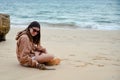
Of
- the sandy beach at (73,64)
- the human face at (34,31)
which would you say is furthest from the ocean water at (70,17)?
the human face at (34,31)

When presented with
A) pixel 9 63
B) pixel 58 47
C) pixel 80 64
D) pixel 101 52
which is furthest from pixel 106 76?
pixel 58 47

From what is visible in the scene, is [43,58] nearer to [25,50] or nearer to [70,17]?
[25,50]

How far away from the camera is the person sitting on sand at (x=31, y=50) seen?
224 inches

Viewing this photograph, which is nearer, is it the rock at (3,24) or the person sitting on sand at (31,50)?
the person sitting on sand at (31,50)

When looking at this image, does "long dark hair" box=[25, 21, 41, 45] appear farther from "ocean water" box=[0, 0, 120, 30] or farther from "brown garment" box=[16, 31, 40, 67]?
"ocean water" box=[0, 0, 120, 30]

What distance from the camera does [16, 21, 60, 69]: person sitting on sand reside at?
5.70 meters

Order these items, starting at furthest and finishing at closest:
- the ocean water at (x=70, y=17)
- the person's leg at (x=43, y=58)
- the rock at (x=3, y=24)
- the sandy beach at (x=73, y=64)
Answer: the ocean water at (x=70, y=17), the rock at (x=3, y=24), the person's leg at (x=43, y=58), the sandy beach at (x=73, y=64)

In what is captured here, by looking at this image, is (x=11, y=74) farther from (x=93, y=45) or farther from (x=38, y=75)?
(x=93, y=45)

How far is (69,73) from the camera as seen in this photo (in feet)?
17.5

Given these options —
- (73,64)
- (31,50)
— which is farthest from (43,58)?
(73,64)

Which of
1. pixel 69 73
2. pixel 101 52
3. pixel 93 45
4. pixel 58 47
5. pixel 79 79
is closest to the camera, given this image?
pixel 79 79

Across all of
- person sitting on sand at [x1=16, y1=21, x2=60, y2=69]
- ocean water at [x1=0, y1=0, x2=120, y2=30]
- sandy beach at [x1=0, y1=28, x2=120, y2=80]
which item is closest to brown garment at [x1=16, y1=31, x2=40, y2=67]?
person sitting on sand at [x1=16, y1=21, x2=60, y2=69]

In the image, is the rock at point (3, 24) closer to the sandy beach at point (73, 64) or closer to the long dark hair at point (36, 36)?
the sandy beach at point (73, 64)

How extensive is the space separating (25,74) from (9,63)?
94 cm
